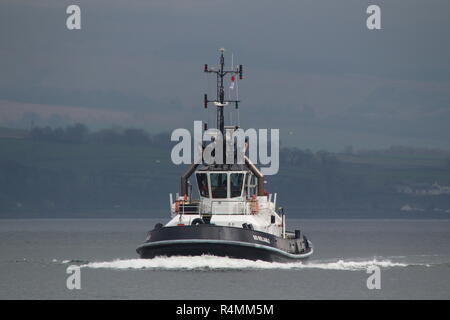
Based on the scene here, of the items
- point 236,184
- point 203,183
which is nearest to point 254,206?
point 236,184

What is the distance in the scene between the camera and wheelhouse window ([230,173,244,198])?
69375 millimetres

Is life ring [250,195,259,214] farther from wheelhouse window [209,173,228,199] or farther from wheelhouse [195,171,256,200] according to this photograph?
wheelhouse window [209,173,228,199]

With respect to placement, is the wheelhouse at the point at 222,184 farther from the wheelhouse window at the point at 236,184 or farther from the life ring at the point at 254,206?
the life ring at the point at 254,206

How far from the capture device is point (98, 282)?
2469 inches

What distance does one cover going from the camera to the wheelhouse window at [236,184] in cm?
6938

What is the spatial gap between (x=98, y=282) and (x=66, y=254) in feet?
130

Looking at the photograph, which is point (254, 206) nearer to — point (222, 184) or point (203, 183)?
point (222, 184)

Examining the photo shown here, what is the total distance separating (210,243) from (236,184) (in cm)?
750

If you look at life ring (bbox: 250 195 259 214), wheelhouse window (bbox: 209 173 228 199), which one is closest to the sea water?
life ring (bbox: 250 195 259 214)

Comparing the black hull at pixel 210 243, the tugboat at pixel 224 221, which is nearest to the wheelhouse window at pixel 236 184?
the tugboat at pixel 224 221

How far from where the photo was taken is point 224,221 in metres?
67.6
